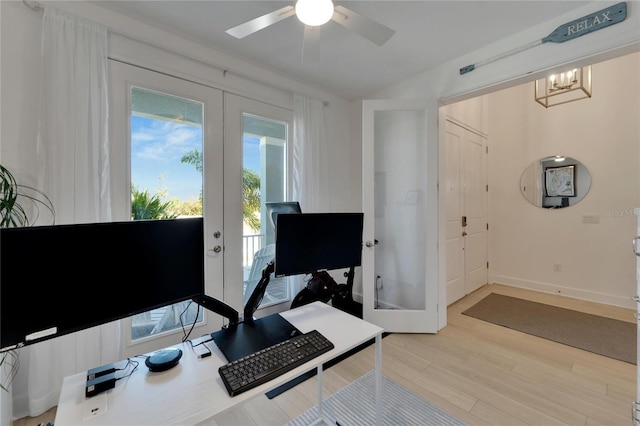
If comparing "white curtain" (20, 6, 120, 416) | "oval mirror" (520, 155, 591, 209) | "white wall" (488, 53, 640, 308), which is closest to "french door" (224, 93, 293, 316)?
"white curtain" (20, 6, 120, 416)

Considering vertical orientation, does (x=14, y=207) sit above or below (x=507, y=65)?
below

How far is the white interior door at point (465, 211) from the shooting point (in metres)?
3.43

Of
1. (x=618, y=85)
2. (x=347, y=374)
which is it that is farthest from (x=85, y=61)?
(x=618, y=85)

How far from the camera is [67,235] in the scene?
852mm

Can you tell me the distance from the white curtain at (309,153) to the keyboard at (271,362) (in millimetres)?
1889

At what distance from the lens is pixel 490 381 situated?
1992 mm

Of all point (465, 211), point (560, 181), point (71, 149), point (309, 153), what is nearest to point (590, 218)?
point (560, 181)

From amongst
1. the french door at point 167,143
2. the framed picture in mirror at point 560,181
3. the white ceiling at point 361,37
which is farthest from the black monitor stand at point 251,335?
the framed picture in mirror at point 560,181

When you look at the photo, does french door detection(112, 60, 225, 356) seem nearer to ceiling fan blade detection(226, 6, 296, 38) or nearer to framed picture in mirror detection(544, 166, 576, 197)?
ceiling fan blade detection(226, 6, 296, 38)

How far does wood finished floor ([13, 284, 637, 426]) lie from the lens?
1671mm

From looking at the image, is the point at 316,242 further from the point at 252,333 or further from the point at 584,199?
the point at 584,199

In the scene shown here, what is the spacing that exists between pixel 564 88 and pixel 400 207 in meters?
2.72

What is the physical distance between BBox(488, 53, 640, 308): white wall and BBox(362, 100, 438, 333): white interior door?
7.49 feet

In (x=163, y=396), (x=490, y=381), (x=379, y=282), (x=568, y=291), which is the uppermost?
(x=163, y=396)
